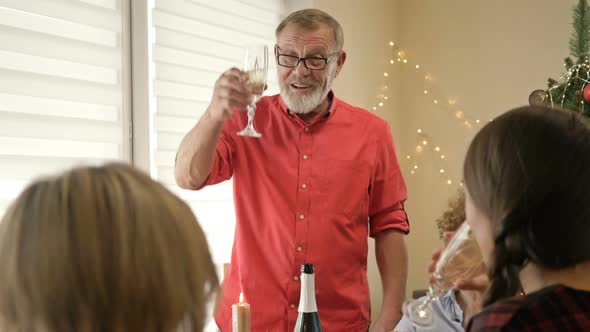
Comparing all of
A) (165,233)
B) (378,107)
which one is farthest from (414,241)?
(165,233)

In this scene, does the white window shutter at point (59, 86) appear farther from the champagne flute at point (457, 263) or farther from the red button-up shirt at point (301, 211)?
the champagne flute at point (457, 263)

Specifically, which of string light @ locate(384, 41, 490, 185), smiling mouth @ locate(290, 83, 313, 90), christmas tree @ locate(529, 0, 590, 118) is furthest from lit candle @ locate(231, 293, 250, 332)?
string light @ locate(384, 41, 490, 185)

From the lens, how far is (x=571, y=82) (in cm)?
260

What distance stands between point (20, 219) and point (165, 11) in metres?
2.19

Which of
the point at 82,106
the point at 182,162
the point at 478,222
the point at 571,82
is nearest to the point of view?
the point at 478,222

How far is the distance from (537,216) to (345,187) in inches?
44.7

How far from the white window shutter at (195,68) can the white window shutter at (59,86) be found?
16cm

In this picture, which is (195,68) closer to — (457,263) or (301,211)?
(301,211)

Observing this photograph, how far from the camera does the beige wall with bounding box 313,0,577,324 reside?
376 centimetres

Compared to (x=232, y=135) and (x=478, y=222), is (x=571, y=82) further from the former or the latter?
(x=478, y=222)

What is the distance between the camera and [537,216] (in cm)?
110

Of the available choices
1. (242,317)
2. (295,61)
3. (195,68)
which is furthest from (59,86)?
(242,317)

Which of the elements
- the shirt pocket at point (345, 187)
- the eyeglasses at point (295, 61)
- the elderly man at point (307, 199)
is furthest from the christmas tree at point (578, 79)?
the eyeglasses at point (295, 61)

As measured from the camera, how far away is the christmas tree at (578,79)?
8.31ft
